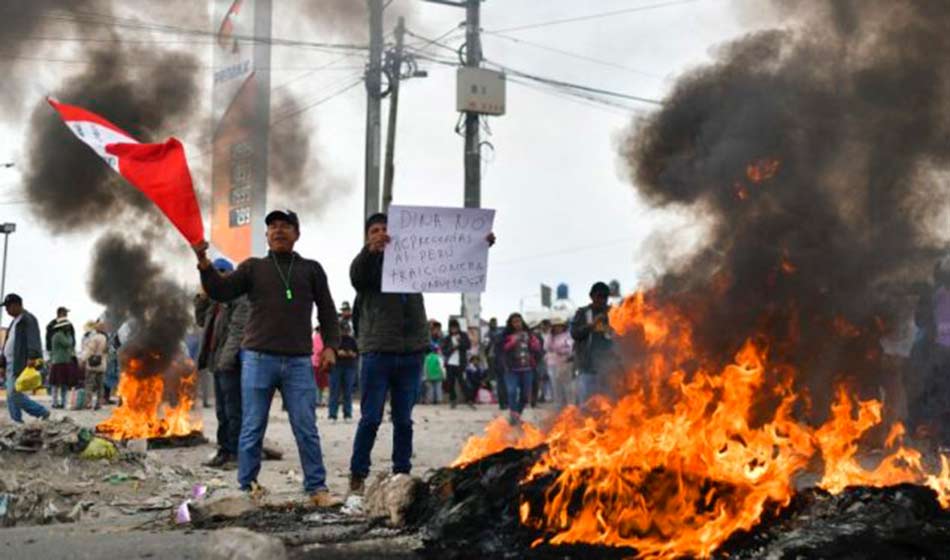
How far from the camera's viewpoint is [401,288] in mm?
6512

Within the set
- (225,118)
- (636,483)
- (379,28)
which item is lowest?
(636,483)

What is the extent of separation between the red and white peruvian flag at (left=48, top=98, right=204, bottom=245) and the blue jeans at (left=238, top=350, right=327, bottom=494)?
3.17 feet

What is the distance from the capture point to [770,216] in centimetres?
662

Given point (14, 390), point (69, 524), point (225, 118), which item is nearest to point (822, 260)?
point (69, 524)

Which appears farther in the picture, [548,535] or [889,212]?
[889,212]

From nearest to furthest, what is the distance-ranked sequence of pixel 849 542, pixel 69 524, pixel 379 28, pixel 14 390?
1. pixel 849 542
2. pixel 69 524
3. pixel 14 390
4. pixel 379 28

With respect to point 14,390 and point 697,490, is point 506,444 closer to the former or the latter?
point 697,490

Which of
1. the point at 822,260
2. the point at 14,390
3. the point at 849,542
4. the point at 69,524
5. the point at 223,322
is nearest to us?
the point at 849,542

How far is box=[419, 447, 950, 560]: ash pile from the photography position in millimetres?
4449

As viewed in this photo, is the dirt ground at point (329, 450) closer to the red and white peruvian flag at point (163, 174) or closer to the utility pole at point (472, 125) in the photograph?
the red and white peruvian flag at point (163, 174)

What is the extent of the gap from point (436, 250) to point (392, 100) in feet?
53.3

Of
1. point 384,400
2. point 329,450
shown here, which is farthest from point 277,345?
point 329,450

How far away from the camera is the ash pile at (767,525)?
4.45m

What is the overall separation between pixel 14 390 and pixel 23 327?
2.69 feet
